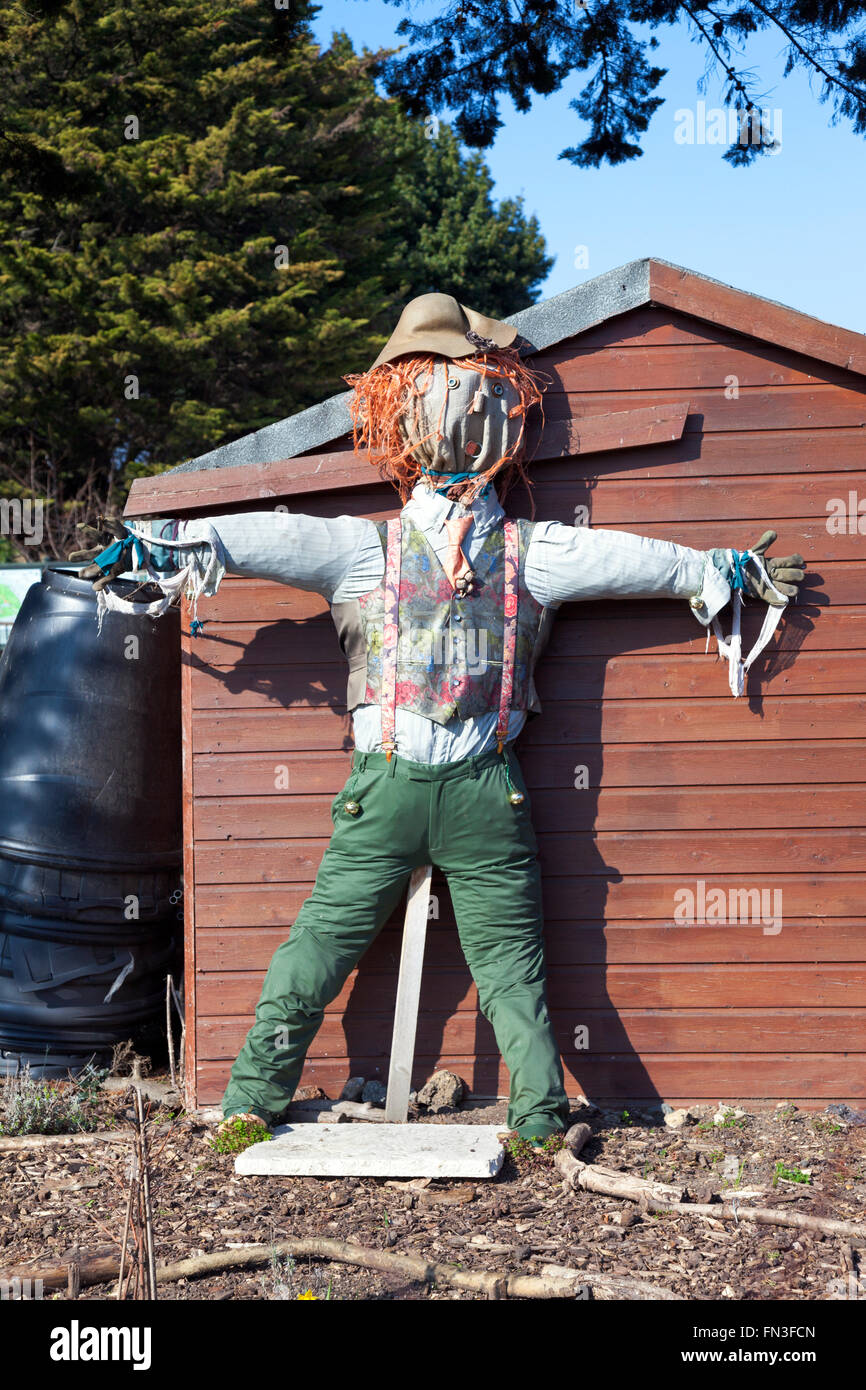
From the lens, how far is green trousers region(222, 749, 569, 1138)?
360cm

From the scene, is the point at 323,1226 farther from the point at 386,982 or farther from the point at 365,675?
the point at 365,675

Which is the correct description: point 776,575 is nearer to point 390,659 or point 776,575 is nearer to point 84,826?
point 390,659

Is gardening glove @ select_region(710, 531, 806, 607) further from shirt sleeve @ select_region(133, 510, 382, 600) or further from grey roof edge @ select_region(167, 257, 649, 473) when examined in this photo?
shirt sleeve @ select_region(133, 510, 382, 600)

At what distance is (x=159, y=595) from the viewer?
4.17m

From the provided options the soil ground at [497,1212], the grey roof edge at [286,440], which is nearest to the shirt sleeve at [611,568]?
the grey roof edge at [286,440]

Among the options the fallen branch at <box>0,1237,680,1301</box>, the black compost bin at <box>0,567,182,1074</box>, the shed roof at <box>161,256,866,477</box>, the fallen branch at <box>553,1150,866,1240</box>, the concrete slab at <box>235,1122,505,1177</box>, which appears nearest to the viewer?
the fallen branch at <box>0,1237,680,1301</box>

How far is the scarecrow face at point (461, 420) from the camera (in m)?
3.71

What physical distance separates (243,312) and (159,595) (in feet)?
39.5

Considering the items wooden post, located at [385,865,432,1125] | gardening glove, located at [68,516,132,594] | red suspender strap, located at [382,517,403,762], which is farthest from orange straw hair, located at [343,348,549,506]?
wooden post, located at [385,865,432,1125]

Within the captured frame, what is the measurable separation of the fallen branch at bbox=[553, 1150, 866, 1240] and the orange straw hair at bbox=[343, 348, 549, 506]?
195 cm

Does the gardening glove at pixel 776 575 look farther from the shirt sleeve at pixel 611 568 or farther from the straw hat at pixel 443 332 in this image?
the straw hat at pixel 443 332

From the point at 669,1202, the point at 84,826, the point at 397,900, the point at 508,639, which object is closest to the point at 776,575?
the point at 508,639

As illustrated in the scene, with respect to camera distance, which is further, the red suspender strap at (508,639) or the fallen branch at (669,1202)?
the red suspender strap at (508,639)

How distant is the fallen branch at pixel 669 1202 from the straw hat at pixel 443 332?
238 centimetres
